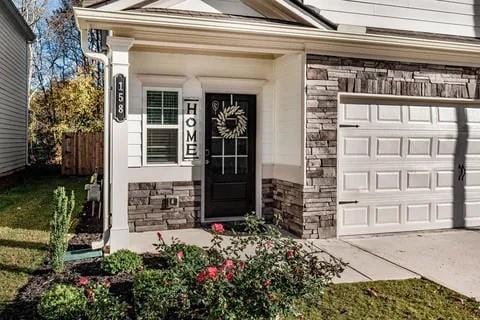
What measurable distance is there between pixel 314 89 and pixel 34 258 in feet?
14.4

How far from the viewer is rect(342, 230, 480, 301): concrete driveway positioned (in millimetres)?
4562

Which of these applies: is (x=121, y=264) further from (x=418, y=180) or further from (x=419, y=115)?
(x=419, y=115)

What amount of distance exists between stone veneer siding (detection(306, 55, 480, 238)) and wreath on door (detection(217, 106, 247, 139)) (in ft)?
4.75

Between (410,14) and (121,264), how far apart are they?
637 cm

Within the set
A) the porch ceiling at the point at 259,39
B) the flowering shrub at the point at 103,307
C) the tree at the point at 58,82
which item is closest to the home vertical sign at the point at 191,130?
the porch ceiling at the point at 259,39

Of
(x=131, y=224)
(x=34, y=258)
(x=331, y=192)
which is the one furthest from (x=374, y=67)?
(x=34, y=258)

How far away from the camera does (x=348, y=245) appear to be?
5.98 metres

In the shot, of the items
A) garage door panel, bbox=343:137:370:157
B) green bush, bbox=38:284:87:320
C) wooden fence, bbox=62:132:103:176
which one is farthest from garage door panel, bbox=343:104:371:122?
wooden fence, bbox=62:132:103:176

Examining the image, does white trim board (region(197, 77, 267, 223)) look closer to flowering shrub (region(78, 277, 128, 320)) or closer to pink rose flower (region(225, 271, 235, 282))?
flowering shrub (region(78, 277, 128, 320))

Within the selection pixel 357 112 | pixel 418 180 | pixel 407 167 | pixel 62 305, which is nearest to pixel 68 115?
pixel 357 112

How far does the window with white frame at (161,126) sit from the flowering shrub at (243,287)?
3.55m

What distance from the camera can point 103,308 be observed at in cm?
303

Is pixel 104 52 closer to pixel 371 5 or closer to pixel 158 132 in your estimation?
pixel 158 132

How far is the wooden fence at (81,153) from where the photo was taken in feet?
48.6
